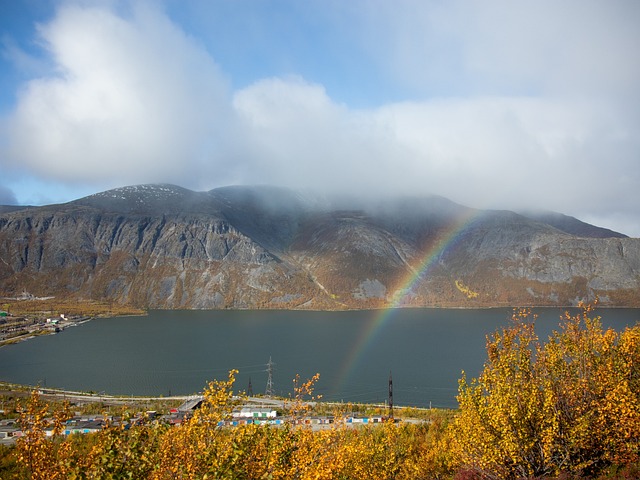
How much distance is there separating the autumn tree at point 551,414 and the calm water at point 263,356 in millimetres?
32869

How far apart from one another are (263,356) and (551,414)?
7377cm

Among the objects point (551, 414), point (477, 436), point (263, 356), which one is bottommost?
point (263, 356)

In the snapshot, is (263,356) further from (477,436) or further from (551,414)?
(551,414)

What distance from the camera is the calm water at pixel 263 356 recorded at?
6519cm

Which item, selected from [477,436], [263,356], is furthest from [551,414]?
[263,356]

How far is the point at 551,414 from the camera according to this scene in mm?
15422

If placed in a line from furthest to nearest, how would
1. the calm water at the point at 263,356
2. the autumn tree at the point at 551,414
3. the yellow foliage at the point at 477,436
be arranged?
the calm water at the point at 263,356 → the autumn tree at the point at 551,414 → the yellow foliage at the point at 477,436

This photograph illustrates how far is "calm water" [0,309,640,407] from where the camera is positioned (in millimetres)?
65188

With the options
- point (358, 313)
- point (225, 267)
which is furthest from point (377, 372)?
point (225, 267)

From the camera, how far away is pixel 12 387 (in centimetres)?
6250

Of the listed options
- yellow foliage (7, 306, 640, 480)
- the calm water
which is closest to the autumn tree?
yellow foliage (7, 306, 640, 480)

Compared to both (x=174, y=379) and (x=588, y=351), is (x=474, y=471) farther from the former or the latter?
(x=174, y=379)

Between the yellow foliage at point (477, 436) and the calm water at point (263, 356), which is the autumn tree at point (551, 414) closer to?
the yellow foliage at point (477, 436)

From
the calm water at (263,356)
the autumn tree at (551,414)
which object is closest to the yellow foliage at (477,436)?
the autumn tree at (551,414)
